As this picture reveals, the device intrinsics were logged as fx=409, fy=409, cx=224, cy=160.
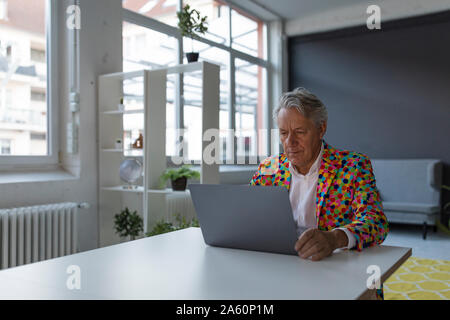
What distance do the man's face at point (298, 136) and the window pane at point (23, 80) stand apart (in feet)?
7.74

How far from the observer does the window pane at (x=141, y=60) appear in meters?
4.03

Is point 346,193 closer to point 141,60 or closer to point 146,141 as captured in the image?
point 146,141

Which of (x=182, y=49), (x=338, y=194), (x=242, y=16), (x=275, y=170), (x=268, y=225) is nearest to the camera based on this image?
(x=268, y=225)

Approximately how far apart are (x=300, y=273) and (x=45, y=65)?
309 cm

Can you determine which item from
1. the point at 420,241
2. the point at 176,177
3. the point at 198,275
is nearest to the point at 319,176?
the point at 198,275

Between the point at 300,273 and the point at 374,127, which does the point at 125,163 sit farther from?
the point at 374,127

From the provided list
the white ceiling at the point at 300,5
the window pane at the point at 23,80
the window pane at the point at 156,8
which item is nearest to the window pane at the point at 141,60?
the window pane at the point at 156,8

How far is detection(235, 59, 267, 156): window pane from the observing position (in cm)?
591

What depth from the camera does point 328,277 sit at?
988mm

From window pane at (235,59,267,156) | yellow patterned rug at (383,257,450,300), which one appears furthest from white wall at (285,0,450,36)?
yellow patterned rug at (383,257,450,300)

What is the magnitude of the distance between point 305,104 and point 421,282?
2.29 m

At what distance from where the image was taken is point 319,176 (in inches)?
61.9
